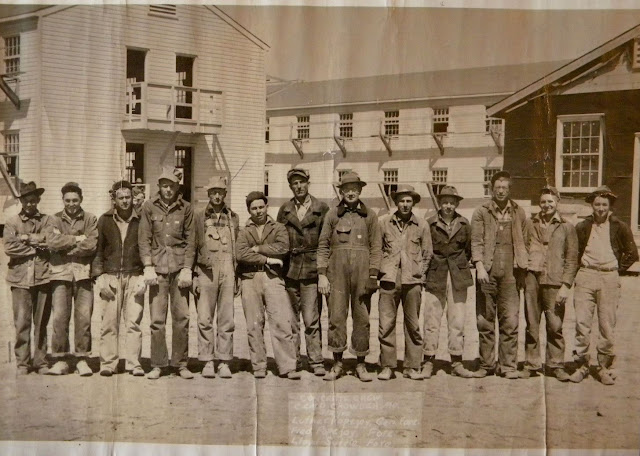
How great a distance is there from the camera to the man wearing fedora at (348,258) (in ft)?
11.3

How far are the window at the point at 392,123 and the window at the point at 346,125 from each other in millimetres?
196

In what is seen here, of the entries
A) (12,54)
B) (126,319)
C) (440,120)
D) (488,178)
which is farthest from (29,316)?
(488,178)

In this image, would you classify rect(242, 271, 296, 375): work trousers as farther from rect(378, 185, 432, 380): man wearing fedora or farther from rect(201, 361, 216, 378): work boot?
rect(378, 185, 432, 380): man wearing fedora

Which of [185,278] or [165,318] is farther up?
[185,278]

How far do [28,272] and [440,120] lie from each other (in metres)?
2.39

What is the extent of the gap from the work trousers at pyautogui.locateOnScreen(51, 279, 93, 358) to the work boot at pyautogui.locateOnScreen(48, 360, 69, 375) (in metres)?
0.04

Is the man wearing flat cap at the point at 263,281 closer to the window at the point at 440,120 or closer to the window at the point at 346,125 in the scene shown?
the window at the point at 346,125

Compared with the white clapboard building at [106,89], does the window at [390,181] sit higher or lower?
lower

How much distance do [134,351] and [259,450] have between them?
2.82ft

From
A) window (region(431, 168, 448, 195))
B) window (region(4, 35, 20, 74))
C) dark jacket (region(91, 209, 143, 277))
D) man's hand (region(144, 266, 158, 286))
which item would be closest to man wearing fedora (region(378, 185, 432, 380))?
window (region(431, 168, 448, 195))

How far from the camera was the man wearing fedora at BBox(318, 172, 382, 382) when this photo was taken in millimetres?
3438

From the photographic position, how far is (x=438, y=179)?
3.53m

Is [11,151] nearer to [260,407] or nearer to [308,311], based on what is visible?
[308,311]

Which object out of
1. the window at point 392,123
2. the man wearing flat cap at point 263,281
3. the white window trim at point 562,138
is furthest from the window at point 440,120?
the man wearing flat cap at point 263,281
